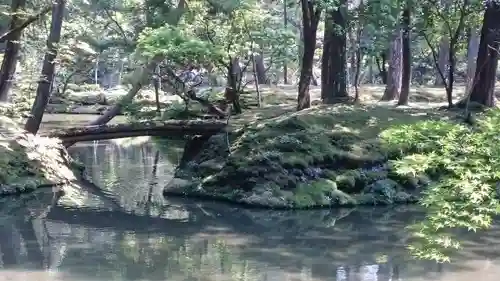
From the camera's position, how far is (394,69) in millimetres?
19484

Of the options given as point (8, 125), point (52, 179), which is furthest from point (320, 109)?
point (8, 125)

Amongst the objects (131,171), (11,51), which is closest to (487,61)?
(131,171)

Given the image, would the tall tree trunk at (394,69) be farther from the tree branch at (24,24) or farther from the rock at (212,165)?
the tree branch at (24,24)

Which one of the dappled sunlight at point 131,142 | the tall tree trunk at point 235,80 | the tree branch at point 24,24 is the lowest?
the dappled sunlight at point 131,142

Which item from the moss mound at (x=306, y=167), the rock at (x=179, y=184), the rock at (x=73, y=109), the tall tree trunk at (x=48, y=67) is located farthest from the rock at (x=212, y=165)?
the rock at (x=73, y=109)

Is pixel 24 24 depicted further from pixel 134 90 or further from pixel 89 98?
pixel 89 98

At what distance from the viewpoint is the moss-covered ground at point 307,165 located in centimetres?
1214

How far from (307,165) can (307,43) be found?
4.23 meters

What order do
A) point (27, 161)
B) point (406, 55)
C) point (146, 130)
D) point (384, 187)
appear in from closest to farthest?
point (384, 187) → point (27, 161) → point (146, 130) → point (406, 55)

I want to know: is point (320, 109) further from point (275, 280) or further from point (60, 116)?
point (60, 116)

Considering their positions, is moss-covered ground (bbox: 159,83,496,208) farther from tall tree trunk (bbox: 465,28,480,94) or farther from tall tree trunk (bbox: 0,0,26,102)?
tall tree trunk (bbox: 0,0,26,102)

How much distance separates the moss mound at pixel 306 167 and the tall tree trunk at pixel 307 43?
6.28 ft

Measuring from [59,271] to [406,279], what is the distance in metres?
4.25

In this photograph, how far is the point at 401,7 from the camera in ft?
48.9
